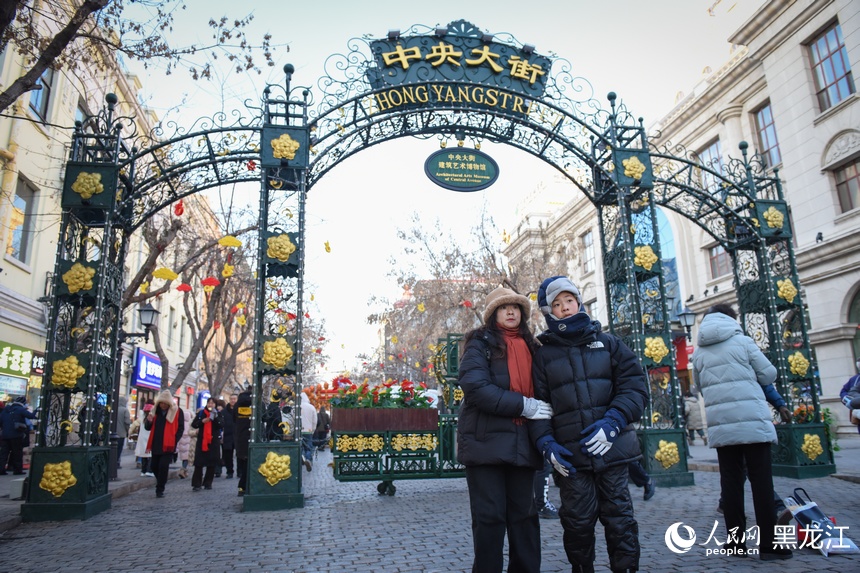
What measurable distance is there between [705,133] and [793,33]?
5210 mm

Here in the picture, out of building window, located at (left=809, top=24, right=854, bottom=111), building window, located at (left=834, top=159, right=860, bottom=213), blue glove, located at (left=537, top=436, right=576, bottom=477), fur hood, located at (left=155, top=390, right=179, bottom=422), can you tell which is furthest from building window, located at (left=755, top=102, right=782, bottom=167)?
blue glove, located at (left=537, top=436, right=576, bottom=477)

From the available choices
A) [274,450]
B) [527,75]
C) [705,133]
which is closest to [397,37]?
[527,75]

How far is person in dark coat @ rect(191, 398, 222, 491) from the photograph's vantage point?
10.3 metres

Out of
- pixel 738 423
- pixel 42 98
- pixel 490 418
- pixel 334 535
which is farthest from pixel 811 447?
pixel 42 98

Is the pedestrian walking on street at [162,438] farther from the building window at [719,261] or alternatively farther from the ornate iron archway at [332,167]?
the building window at [719,261]

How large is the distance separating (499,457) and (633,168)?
7.82 m

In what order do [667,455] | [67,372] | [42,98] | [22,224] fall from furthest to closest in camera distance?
[42,98], [22,224], [667,455], [67,372]

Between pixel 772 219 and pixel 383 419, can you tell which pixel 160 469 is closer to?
pixel 383 419

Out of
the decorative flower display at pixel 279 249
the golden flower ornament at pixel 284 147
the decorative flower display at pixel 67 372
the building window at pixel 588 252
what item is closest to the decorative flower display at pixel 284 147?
the golden flower ornament at pixel 284 147

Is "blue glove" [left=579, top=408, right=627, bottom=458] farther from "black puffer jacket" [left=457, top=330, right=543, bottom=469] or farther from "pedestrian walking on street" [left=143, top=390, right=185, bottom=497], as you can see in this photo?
"pedestrian walking on street" [left=143, top=390, right=185, bottom=497]

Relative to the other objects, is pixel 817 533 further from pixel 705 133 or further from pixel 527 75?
pixel 705 133

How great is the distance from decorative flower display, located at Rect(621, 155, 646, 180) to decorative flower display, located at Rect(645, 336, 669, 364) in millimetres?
2772

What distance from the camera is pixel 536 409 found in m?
3.45

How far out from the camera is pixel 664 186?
11.2 meters
